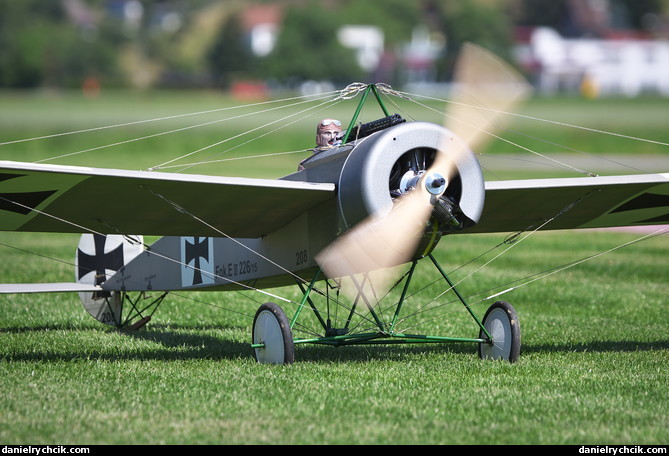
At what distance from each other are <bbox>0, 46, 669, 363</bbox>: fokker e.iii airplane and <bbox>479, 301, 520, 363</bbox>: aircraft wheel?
0.02m

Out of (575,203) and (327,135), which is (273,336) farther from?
(575,203)

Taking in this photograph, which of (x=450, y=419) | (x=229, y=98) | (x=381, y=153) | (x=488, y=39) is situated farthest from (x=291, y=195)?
(x=488, y=39)

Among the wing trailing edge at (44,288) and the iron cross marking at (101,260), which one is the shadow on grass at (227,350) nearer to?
the wing trailing edge at (44,288)

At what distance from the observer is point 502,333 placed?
9.80 meters

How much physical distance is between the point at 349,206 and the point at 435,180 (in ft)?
2.52

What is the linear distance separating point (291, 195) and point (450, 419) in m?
2.80

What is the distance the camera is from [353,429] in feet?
22.3

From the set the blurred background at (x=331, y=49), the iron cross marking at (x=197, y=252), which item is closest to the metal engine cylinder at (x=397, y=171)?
the iron cross marking at (x=197, y=252)

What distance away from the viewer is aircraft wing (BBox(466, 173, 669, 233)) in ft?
31.8

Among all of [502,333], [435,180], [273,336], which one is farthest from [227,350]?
[435,180]

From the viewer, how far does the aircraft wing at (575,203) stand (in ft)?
31.8

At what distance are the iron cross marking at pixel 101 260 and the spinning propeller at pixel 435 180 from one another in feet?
13.1

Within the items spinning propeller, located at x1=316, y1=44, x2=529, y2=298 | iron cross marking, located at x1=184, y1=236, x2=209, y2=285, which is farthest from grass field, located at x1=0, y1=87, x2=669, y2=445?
spinning propeller, located at x1=316, y1=44, x2=529, y2=298
